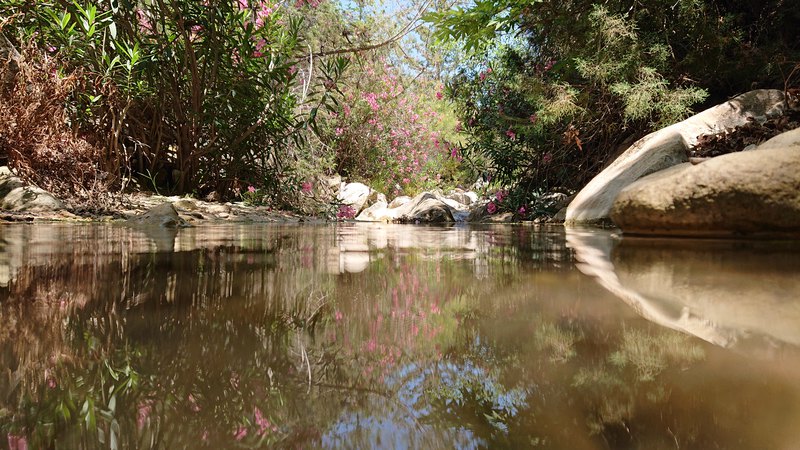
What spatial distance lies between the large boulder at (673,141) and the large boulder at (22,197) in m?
5.14

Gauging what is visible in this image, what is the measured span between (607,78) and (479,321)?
5863 mm

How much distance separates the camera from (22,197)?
3875 mm

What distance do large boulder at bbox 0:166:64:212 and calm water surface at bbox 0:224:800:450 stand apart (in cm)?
348

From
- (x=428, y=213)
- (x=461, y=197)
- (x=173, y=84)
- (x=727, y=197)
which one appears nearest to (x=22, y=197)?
(x=173, y=84)

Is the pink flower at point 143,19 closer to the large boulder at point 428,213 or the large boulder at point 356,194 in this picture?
the large boulder at point 428,213

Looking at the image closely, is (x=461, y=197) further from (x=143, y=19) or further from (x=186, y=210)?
(x=186, y=210)

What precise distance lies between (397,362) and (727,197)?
2568 mm

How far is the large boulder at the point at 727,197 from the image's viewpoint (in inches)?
90.4

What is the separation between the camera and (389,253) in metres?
1.96

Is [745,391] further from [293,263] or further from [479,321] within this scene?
[293,263]

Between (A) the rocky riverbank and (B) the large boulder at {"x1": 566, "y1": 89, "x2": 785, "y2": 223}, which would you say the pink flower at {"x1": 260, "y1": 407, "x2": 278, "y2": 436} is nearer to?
(A) the rocky riverbank

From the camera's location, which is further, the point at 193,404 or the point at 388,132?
the point at 388,132

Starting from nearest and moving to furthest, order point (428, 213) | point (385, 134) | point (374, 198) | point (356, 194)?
point (428, 213), point (356, 194), point (374, 198), point (385, 134)

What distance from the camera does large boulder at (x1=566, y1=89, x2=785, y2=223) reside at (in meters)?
4.53
